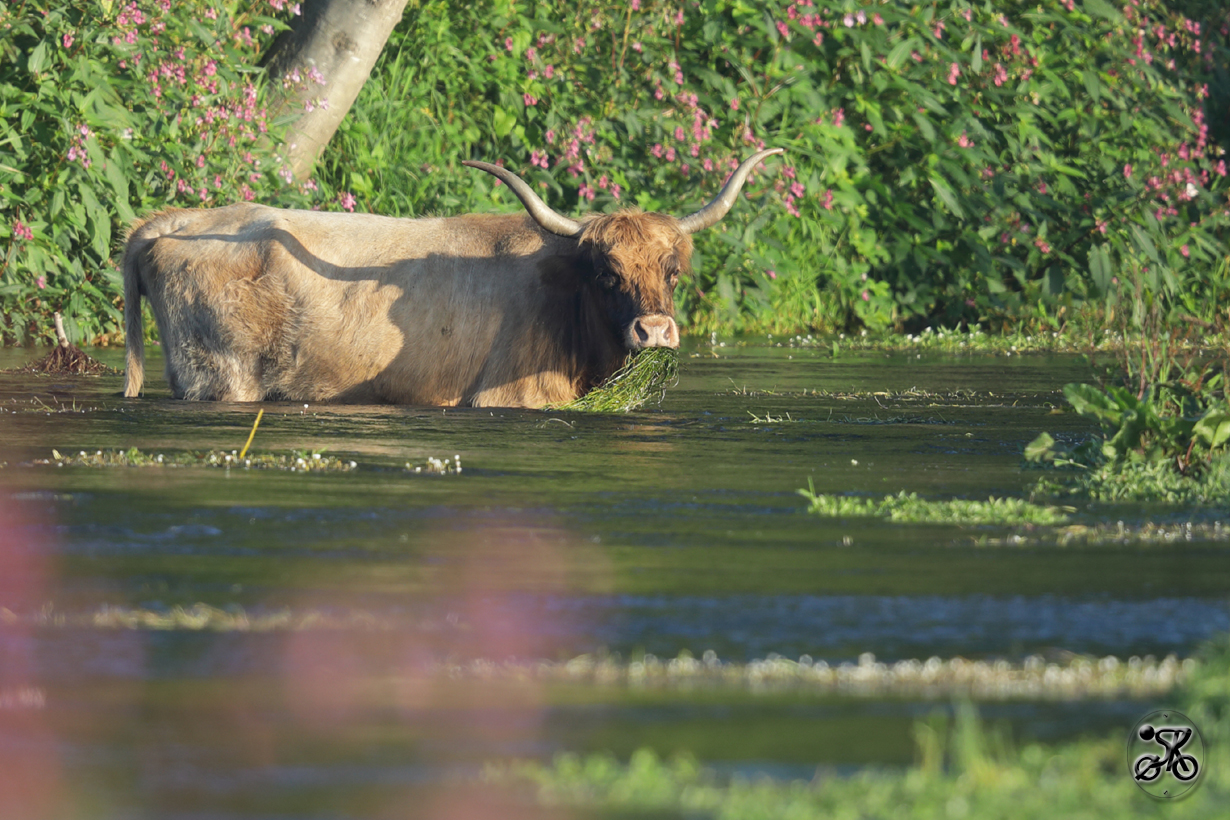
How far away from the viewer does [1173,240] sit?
1711cm

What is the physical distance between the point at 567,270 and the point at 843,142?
7.34 meters

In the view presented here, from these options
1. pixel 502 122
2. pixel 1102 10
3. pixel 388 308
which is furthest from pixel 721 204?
pixel 1102 10

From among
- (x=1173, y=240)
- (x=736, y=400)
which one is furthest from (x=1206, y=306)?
(x=736, y=400)

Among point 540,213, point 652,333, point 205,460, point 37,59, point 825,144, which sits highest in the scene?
point 825,144

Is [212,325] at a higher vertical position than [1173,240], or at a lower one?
lower

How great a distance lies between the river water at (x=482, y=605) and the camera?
9.91 feet

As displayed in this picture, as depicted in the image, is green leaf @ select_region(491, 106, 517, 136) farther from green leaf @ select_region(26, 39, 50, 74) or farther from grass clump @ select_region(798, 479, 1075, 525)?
grass clump @ select_region(798, 479, 1075, 525)

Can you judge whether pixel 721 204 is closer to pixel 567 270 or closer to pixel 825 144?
pixel 567 270

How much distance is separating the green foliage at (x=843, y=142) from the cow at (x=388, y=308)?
442 centimetres

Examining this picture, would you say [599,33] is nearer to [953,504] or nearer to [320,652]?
[953,504]

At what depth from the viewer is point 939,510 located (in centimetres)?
568

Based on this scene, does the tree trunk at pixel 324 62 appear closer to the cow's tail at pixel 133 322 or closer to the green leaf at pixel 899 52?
the cow's tail at pixel 133 322

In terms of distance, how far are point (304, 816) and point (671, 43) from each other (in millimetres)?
14059

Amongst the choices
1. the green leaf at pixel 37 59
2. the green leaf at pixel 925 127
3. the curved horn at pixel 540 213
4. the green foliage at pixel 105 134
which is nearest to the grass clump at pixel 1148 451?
the curved horn at pixel 540 213
